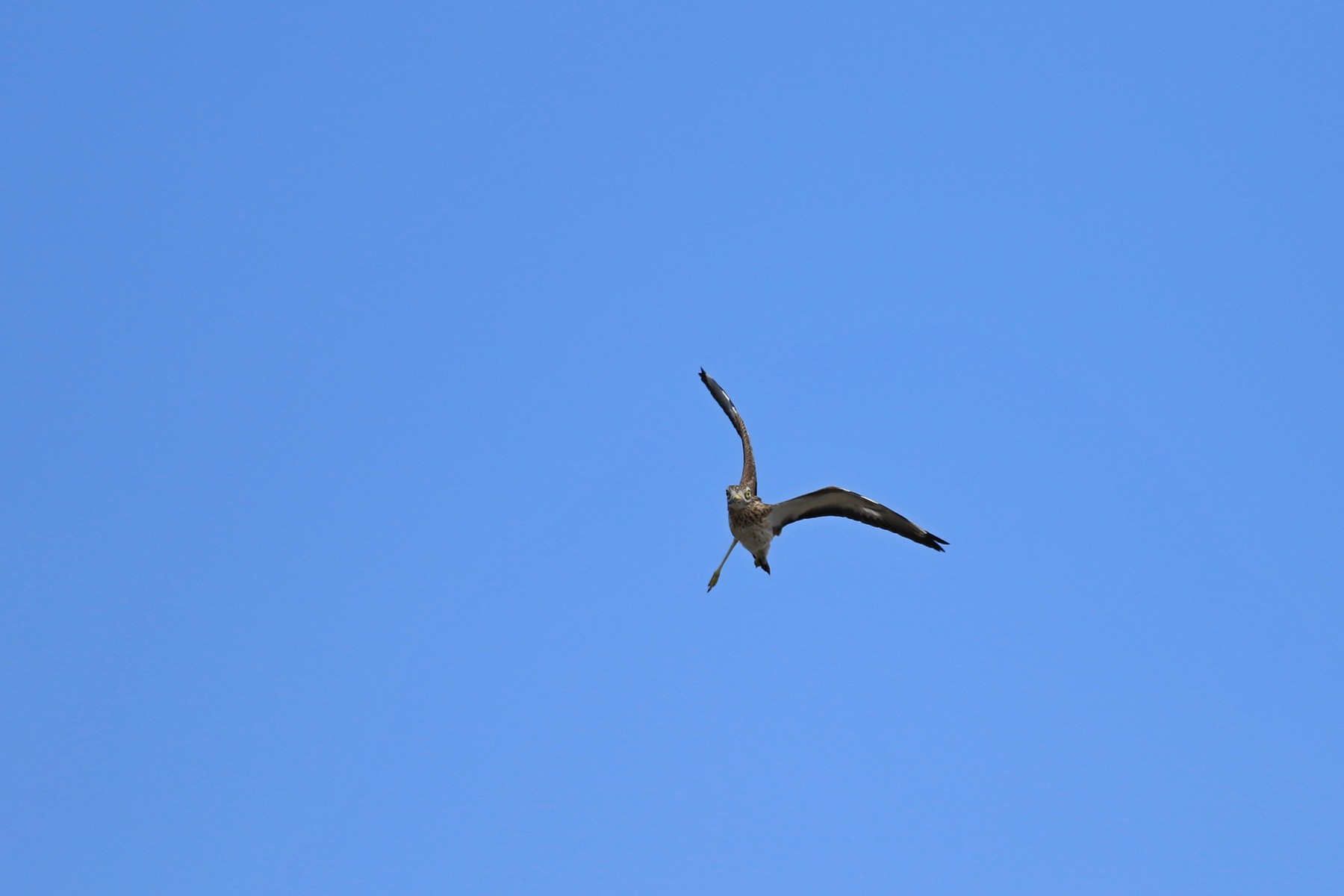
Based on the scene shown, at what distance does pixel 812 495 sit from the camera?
117ft

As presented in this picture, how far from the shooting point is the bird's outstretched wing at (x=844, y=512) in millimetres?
34984

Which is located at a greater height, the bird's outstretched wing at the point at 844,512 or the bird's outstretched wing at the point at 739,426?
the bird's outstretched wing at the point at 739,426

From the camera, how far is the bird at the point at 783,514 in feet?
116

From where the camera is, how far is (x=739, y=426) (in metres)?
40.2

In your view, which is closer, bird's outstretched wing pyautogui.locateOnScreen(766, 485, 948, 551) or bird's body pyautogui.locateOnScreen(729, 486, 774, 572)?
bird's outstretched wing pyautogui.locateOnScreen(766, 485, 948, 551)

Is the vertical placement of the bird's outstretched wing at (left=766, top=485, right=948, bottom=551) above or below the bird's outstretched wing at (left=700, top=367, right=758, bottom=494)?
below

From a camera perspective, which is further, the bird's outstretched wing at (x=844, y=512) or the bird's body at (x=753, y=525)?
the bird's body at (x=753, y=525)

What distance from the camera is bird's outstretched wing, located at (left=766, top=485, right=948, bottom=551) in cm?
3498

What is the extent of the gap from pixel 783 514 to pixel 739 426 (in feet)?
14.4

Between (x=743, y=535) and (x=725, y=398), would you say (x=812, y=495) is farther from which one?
→ (x=725, y=398)

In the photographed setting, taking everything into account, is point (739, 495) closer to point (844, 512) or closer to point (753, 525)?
point (753, 525)

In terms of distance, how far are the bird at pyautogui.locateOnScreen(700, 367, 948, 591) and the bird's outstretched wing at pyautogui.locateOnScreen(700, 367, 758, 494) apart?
2cm

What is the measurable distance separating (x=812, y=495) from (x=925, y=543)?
9.93 ft

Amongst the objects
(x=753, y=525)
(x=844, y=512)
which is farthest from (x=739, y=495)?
(x=844, y=512)
